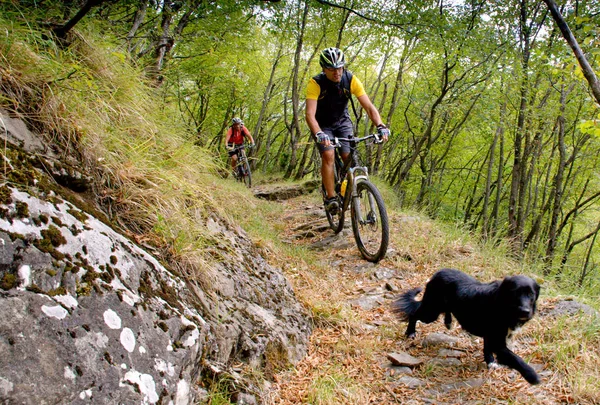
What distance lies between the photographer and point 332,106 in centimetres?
559

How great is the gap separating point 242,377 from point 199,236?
1.15 m

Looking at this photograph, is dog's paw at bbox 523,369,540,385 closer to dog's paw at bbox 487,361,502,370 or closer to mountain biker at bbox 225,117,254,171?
dog's paw at bbox 487,361,502,370

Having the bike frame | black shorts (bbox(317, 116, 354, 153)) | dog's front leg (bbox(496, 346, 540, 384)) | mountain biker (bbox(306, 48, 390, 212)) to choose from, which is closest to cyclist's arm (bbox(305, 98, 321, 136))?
mountain biker (bbox(306, 48, 390, 212))

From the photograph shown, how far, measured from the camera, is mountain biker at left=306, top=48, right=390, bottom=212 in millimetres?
5047

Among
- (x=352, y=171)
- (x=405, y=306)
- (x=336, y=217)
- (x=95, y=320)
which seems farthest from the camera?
(x=336, y=217)

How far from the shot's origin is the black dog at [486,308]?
2428 mm

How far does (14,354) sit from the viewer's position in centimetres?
121

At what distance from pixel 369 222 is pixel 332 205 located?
971mm

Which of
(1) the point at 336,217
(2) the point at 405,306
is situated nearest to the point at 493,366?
(2) the point at 405,306

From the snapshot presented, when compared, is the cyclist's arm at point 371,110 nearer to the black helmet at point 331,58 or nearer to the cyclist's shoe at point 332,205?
the black helmet at point 331,58

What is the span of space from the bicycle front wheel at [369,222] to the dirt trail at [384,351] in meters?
0.22

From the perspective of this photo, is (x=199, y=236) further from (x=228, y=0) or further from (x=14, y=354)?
(x=228, y=0)

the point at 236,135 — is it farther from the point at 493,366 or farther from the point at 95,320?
the point at 95,320

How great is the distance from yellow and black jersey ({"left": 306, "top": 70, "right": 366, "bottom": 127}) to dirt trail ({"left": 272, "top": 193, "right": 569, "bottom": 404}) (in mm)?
2217
